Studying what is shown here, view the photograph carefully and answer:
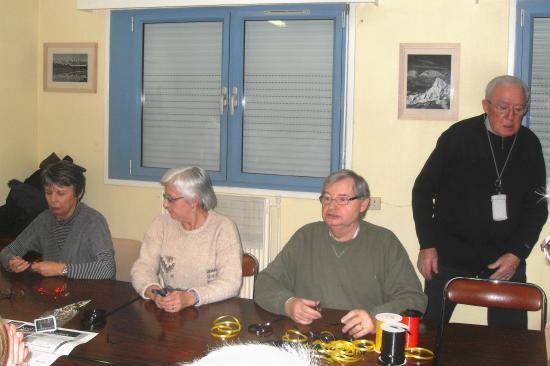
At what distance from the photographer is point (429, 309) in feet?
10.2

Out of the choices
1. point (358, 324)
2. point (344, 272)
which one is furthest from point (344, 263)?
point (358, 324)

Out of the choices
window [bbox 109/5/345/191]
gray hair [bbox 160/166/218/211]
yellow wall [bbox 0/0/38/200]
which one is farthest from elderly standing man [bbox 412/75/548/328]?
yellow wall [bbox 0/0/38/200]

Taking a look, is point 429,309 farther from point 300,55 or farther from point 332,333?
point 300,55

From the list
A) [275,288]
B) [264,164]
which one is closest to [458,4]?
[264,164]

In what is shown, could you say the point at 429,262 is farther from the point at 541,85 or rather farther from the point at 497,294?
the point at 541,85

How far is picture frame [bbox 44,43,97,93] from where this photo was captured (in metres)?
4.45

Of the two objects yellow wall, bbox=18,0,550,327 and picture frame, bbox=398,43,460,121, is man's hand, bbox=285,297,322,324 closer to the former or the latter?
yellow wall, bbox=18,0,550,327

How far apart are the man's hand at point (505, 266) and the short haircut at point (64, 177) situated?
2100 mm

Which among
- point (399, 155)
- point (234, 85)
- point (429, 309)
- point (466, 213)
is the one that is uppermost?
point (234, 85)

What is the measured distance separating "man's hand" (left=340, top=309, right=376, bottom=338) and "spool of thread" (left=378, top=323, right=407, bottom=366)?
0.73 ft

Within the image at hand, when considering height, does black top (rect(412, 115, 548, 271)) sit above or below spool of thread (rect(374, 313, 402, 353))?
above

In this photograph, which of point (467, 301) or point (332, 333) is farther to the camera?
point (467, 301)

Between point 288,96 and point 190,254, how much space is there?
5.31 ft

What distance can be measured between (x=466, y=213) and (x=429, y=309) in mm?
512
